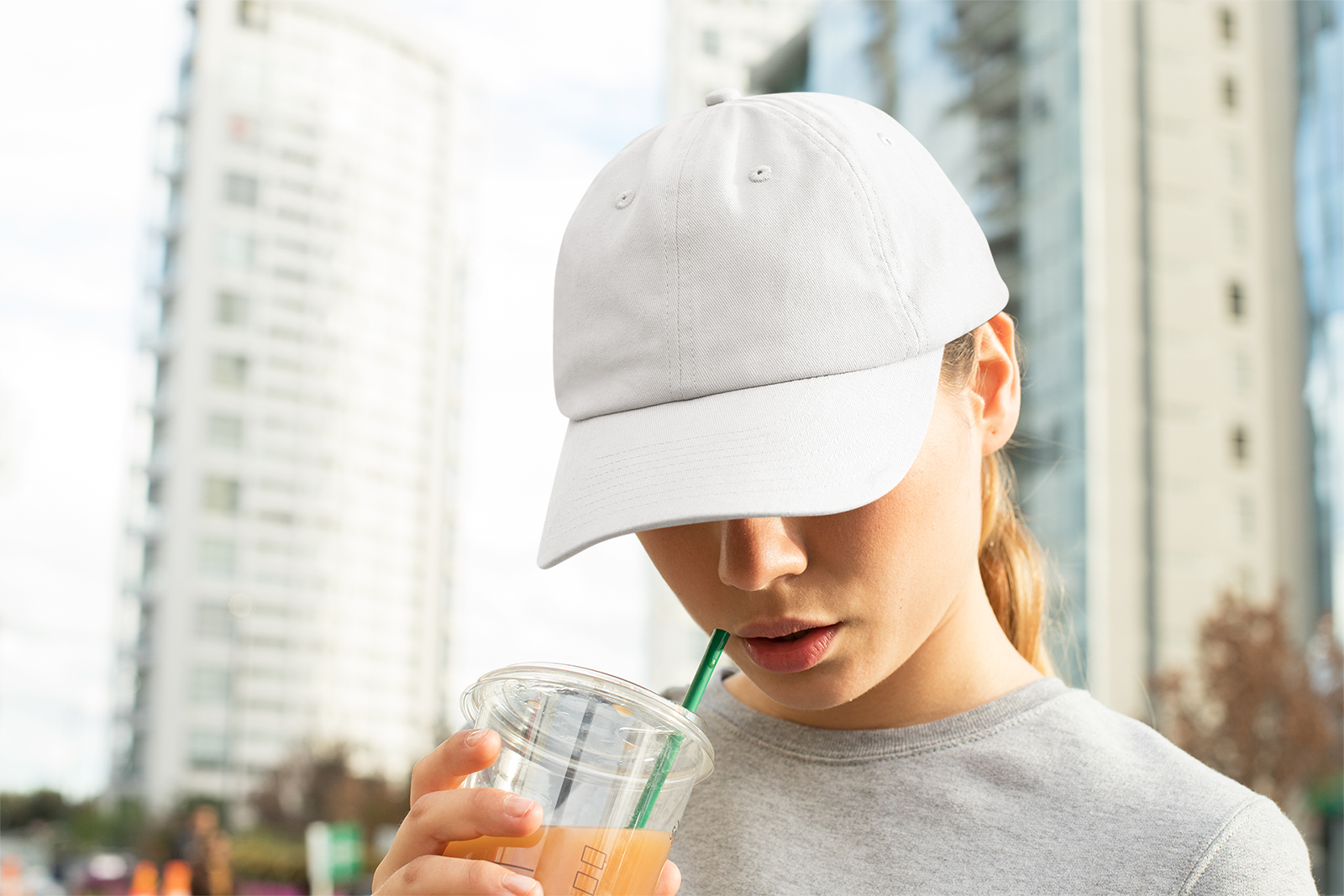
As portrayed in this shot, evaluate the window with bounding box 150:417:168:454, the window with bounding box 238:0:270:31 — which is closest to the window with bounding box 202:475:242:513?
the window with bounding box 150:417:168:454

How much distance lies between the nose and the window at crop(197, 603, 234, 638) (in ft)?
188

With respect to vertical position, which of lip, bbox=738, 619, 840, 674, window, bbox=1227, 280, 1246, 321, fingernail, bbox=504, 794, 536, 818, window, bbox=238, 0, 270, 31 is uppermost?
window, bbox=238, 0, 270, 31

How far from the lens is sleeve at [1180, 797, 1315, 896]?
0.95 m

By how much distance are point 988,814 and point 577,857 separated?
1.34ft

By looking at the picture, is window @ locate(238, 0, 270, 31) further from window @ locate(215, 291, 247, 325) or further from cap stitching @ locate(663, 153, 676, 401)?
cap stitching @ locate(663, 153, 676, 401)

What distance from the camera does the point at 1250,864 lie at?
3.16 ft

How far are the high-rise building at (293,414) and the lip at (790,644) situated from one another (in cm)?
5478

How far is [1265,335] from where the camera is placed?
23719mm

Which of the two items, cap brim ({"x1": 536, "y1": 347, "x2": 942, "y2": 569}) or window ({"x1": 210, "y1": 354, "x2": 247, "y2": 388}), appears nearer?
cap brim ({"x1": 536, "y1": 347, "x2": 942, "y2": 569})

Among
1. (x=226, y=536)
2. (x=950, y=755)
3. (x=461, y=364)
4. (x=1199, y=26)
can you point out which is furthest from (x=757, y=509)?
(x=461, y=364)

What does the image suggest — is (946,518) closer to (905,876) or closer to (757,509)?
(757,509)

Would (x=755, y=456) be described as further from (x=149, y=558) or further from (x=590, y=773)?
(x=149, y=558)

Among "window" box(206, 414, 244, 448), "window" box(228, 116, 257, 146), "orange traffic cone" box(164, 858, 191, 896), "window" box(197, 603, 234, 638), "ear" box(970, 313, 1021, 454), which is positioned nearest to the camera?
"ear" box(970, 313, 1021, 454)

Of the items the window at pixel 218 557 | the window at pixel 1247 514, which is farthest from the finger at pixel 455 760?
the window at pixel 218 557
